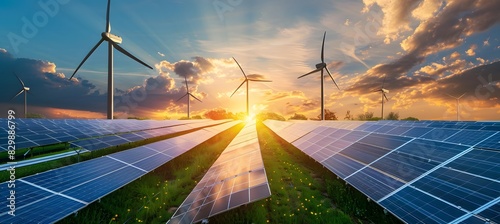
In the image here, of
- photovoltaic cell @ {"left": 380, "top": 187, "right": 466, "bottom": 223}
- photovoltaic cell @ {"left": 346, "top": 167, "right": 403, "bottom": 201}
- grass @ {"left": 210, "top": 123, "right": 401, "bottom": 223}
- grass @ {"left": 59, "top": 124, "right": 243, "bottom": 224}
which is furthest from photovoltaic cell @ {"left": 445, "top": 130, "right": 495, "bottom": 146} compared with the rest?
grass @ {"left": 59, "top": 124, "right": 243, "bottom": 224}

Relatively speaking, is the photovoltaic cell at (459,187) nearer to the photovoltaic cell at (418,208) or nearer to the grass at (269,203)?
the photovoltaic cell at (418,208)

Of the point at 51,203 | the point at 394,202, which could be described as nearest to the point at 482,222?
the point at 394,202

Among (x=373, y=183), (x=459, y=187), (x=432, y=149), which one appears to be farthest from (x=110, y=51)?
(x=459, y=187)

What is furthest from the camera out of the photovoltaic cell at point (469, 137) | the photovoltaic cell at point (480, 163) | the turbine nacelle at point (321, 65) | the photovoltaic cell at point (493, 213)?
the turbine nacelle at point (321, 65)

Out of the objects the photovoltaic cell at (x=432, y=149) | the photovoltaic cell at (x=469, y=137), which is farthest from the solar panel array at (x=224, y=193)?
the photovoltaic cell at (x=469, y=137)

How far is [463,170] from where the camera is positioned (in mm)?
8398

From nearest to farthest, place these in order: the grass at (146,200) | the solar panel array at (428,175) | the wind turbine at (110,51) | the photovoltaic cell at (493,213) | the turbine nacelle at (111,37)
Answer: the photovoltaic cell at (493,213) → the solar panel array at (428,175) → the grass at (146,200) → the wind turbine at (110,51) → the turbine nacelle at (111,37)

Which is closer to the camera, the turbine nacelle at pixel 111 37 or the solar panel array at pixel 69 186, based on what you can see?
the solar panel array at pixel 69 186

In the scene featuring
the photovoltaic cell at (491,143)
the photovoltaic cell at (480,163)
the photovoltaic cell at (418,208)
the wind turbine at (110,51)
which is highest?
the wind turbine at (110,51)

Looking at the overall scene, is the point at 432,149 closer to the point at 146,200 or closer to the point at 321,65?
the point at 146,200

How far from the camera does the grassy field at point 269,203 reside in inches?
326

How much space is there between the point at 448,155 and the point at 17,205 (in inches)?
626

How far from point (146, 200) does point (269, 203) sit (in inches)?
214

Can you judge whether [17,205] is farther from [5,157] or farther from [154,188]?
[5,157]
